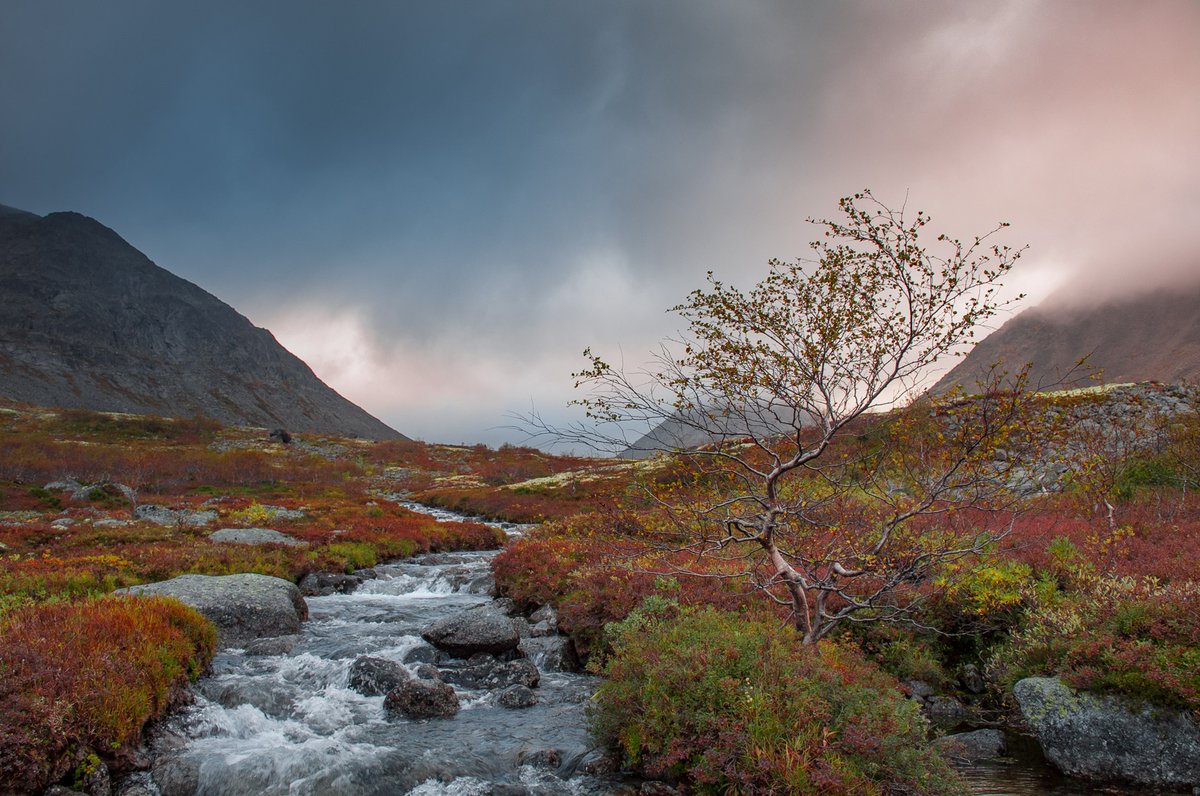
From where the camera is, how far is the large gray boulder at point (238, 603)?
15.6m

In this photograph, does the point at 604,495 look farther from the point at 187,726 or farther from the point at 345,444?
the point at 345,444

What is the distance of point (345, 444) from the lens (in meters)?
104

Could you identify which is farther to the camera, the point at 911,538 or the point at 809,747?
the point at 911,538

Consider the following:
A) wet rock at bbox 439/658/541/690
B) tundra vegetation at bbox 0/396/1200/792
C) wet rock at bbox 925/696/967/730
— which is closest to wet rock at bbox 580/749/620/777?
tundra vegetation at bbox 0/396/1200/792

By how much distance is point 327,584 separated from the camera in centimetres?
2323

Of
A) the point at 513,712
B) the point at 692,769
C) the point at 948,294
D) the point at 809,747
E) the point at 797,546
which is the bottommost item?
the point at 513,712

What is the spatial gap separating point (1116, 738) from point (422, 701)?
39.4ft

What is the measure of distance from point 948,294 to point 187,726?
15140 mm

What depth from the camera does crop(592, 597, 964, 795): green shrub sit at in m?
7.40

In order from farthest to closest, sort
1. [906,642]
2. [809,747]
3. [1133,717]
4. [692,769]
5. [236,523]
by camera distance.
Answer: [236,523] → [906,642] → [1133,717] → [692,769] → [809,747]

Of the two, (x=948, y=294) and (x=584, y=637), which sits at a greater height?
(x=948, y=294)

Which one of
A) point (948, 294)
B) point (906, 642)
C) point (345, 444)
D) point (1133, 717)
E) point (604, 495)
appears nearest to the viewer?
point (1133, 717)

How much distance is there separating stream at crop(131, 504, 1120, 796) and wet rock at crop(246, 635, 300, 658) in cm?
11

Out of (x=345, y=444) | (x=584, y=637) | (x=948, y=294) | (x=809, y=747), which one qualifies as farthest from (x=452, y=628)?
(x=345, y=444)
